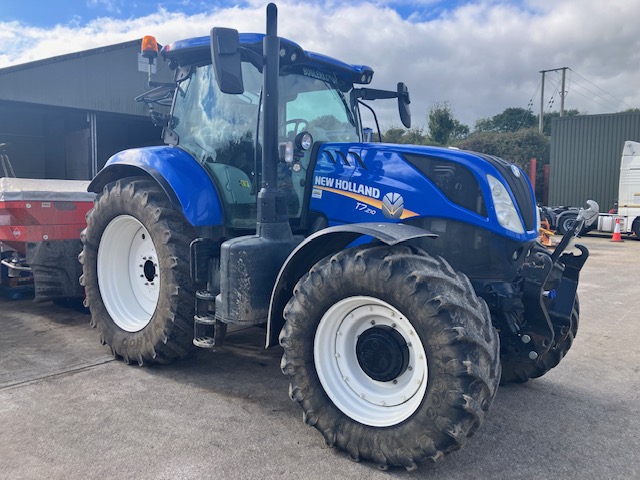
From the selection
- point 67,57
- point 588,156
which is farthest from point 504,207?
point 588,156

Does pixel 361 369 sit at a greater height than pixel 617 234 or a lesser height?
greater

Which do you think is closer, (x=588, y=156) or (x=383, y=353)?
(x=383, y=353)

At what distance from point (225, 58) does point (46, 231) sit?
11.9 ft

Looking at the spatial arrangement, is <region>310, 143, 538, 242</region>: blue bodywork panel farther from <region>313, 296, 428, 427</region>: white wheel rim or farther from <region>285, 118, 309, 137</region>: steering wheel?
<region>313, 296, 428, 427</region>: white wheel rim

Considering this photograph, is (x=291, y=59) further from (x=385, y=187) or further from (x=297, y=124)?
(x=385, y=187)

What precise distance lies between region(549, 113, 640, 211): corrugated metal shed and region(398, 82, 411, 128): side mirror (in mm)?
19921

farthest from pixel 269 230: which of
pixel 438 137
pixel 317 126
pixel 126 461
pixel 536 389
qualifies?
pixel 438 137

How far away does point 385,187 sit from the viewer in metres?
3.58

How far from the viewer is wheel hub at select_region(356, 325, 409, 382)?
9.82 feet

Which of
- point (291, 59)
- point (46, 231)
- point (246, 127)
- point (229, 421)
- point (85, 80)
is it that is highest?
point (85, 80)

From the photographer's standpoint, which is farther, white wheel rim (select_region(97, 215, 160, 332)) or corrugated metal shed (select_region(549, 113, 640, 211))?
corrugated metal shed (select_region(549, 113, 640, 211))

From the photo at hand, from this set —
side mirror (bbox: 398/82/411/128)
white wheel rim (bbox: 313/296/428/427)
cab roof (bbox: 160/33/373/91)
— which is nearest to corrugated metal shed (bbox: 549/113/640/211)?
side mirror (bbox: 398/82/411/128)

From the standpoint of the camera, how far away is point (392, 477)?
2805mm

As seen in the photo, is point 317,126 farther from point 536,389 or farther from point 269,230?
point 536,389
